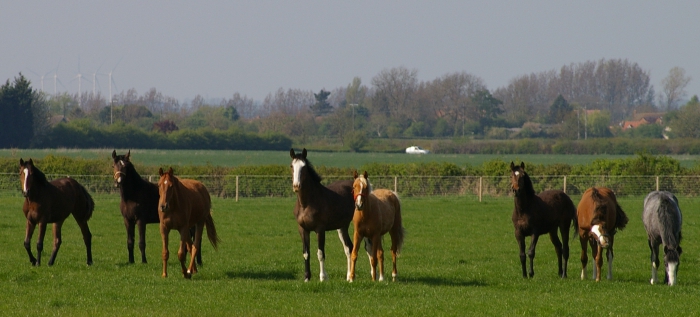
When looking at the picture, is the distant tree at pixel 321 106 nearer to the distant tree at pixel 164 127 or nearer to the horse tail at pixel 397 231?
the distant tree at pixel 164 127

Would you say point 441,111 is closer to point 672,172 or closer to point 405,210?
point 672,172

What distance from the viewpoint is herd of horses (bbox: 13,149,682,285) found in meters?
12.3

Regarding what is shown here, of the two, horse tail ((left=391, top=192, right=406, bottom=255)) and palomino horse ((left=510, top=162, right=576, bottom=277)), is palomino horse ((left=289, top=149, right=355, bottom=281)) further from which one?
palomino horse ((left=510, top=162, right=576, bottom=277))

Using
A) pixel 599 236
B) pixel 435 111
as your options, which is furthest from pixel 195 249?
pixel 435 111

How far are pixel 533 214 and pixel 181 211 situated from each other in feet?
18.0

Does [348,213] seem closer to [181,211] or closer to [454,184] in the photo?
[181,211]

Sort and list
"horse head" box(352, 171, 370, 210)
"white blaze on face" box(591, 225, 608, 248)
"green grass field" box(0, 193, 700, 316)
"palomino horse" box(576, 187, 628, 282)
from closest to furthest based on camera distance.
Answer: "green grass field" box(0, 193, 700, 316) → "horse head" box(352, 171, 370, 210) → "white blaze on face" box(591, 225, 608, 248) → "palomino horse" box(576, 187, 628, 282)

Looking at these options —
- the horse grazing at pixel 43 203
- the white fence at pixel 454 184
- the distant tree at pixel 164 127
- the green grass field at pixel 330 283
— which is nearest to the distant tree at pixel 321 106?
the distant tree at pixel 164 127

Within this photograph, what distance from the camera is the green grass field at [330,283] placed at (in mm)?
10172

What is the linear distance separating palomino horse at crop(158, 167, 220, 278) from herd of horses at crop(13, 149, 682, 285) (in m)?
0.01

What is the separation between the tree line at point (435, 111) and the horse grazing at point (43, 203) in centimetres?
6995

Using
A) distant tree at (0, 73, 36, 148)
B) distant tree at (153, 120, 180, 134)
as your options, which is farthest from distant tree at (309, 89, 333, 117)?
distant tree at (0, 73, 36, 148)

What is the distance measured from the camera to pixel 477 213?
1115 inches

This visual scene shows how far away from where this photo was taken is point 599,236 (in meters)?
12.8
